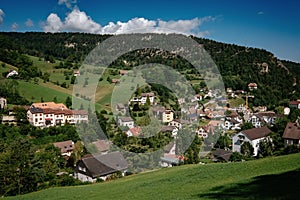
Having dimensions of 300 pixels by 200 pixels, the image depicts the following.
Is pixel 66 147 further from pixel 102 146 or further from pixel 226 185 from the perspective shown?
pixel 226 185

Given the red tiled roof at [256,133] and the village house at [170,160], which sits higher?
the red tiled roof at [256,133]

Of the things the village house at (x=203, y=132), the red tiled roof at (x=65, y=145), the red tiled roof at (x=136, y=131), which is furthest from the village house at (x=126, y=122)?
the village house at (x=203, y=132)

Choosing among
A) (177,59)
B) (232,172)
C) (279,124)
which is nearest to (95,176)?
(232,172)

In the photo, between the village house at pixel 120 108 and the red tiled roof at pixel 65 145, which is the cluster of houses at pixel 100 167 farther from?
the village house at pixel 120 108

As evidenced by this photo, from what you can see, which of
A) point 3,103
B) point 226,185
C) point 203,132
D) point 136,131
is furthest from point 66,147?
point 226,185

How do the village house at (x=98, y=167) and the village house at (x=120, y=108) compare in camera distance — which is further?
the village house at (x=120, y=108)

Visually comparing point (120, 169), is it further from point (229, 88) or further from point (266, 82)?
point (266, 82)

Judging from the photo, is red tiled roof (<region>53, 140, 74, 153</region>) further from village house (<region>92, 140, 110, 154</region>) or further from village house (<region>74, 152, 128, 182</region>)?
village house (<region>74, 152, 128, 182</region>)
